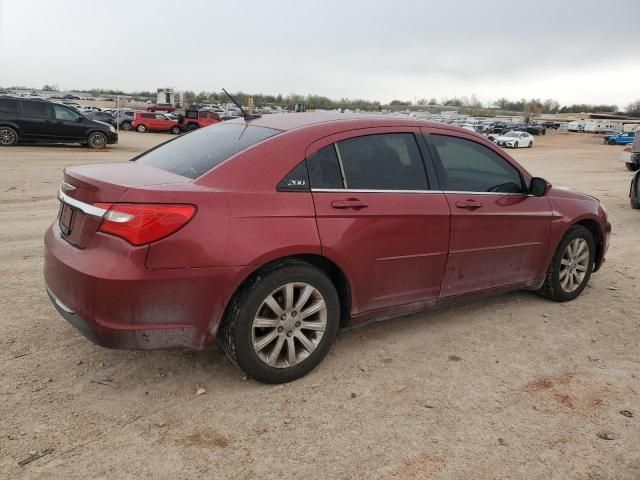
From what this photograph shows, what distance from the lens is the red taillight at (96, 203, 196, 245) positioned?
2.80 metres

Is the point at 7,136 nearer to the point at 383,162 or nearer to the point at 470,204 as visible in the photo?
the point at 383,162

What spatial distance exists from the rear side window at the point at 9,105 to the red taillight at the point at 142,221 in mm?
18882

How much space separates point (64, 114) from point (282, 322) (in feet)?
63.8

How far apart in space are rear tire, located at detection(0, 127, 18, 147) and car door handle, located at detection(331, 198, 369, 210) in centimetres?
1944

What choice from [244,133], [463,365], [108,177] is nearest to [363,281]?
[463,365]

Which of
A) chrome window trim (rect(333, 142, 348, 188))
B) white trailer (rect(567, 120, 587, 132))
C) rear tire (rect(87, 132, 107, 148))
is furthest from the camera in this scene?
white trailer (rect(567, 120, 587, 132))

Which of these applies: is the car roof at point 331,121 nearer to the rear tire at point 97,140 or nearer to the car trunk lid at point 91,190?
the car trunk lid at point 91,190

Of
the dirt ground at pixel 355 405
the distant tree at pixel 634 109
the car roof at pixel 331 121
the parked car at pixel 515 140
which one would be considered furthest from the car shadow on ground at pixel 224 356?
the distant tree at pixel 634 109

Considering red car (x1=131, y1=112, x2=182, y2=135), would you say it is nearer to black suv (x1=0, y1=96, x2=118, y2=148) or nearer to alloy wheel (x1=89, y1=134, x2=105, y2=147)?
alloy wheel (x1=89, y1=134, x2=105, y2=147)

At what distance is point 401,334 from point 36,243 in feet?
14.6

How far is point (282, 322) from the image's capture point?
10.7 ft

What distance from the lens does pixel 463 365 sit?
3721mm

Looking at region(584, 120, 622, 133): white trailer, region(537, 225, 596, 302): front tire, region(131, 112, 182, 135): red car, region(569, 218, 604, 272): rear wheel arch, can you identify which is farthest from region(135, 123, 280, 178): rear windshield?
region(584, 120, 622, 133): white trailer

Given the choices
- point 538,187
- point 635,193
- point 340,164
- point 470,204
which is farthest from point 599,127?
point 340,164
